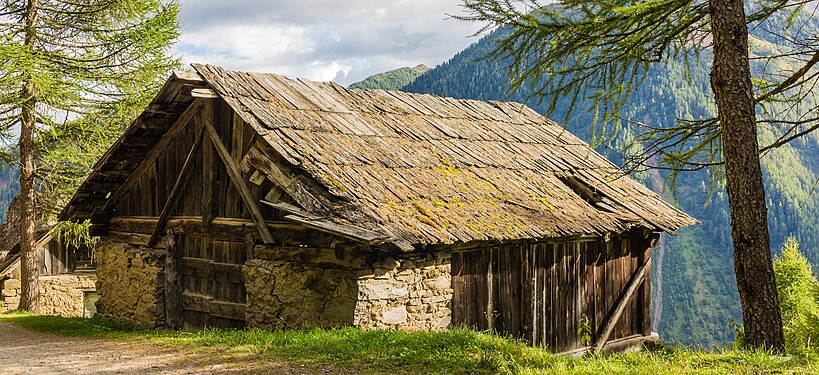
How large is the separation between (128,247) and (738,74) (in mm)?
11058

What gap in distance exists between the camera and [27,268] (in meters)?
17.6

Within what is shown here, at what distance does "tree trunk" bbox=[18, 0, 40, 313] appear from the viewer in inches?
643

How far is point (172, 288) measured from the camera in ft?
42.3

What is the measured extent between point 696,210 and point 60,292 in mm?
99845

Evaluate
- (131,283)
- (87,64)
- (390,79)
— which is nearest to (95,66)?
(87,64)

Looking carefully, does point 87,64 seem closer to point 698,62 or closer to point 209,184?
point 209,184

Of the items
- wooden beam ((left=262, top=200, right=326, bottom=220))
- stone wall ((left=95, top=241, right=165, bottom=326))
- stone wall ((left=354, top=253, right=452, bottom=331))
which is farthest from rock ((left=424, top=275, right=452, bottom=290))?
stone wall ((left=95, top=241, right=165, bottom=326))

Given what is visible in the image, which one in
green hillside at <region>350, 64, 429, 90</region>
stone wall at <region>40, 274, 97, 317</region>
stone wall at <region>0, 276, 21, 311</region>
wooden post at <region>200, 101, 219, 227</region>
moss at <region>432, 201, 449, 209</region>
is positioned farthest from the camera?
green hillside at <region>350, 64, 429, 90</region>

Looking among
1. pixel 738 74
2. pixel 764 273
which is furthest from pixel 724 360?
pixel 738 74

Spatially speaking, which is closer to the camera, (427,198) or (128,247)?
(427,198)

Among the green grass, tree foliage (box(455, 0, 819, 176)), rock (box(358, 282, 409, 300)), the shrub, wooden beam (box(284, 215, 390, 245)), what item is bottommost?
the shrub

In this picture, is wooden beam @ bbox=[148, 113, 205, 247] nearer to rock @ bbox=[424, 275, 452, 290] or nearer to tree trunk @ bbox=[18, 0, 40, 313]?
rock @ bbox=[424, 275, 452, 290]

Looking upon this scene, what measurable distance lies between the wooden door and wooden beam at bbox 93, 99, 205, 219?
1781 millimetres

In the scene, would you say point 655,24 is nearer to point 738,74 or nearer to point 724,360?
point 738,74
